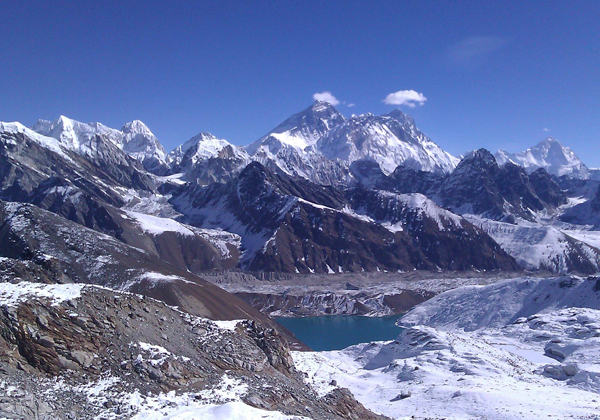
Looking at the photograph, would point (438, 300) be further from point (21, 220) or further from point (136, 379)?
point (136, 379)

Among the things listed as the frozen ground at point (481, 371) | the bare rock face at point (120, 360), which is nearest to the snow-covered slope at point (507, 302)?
the frozen ground at point (481, 371)

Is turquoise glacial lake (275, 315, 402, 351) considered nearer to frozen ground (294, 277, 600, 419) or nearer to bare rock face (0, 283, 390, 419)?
frozen ground (294, 277, 600, 419)

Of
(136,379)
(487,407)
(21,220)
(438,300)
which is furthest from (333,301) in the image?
(136,379)

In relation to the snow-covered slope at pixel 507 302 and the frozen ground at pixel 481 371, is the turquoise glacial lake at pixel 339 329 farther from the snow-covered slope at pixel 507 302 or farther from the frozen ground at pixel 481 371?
the frozen ground at pixel 481 371

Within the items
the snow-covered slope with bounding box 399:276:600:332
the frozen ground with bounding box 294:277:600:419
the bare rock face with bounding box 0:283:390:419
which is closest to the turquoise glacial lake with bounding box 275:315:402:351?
the snow-covered slope with bounding box 399:276:600:332

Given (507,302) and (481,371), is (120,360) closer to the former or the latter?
(481,371)
